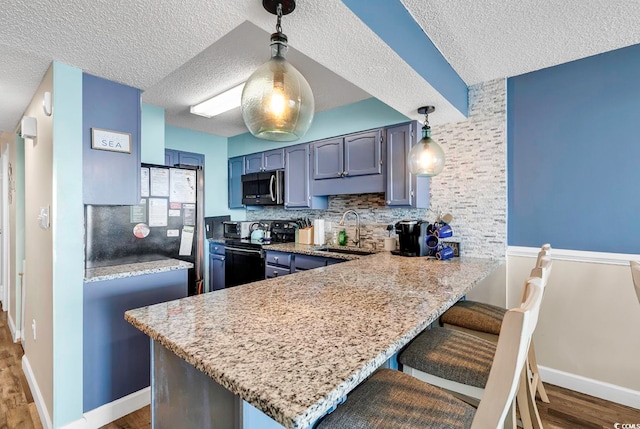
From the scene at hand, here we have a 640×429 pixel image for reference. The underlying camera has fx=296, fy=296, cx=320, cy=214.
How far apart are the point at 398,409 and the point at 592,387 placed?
6.77ft

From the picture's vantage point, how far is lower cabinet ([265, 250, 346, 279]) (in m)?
2.91

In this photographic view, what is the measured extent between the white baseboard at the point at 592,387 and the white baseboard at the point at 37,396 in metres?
3.18

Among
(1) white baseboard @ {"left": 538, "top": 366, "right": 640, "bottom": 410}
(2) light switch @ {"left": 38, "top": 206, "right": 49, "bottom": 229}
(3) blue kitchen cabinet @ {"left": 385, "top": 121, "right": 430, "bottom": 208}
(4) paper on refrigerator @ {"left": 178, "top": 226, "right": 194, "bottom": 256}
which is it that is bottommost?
(1) white baseboard @ {"left": 538, "top": 366, "right": 640, "bottom": 410}

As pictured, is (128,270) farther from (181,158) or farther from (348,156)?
(181,158)

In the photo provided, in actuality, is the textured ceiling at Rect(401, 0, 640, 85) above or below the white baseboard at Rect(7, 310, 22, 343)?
above

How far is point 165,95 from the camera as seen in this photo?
9.28ft

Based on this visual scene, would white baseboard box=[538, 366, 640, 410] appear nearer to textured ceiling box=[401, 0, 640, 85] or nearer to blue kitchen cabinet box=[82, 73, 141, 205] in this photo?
textured ceiling box=[401, 0, 640, 85]

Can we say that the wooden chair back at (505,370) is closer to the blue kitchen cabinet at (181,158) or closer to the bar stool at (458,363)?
the bar stool at (458,363)

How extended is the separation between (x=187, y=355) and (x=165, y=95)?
9.21ft

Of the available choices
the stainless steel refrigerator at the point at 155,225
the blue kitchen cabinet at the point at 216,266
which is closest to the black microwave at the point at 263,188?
the blue kitchen cabinet at the point at 216,266

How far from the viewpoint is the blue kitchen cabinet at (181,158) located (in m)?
3.89

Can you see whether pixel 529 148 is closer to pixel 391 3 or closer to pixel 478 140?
pixel 478 140

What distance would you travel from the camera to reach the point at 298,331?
0.87 m

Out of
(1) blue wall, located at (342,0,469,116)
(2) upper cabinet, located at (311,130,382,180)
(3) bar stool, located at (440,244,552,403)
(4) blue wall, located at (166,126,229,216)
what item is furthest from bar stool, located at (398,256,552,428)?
(4) blue wall, located at (166,126,229,216)
